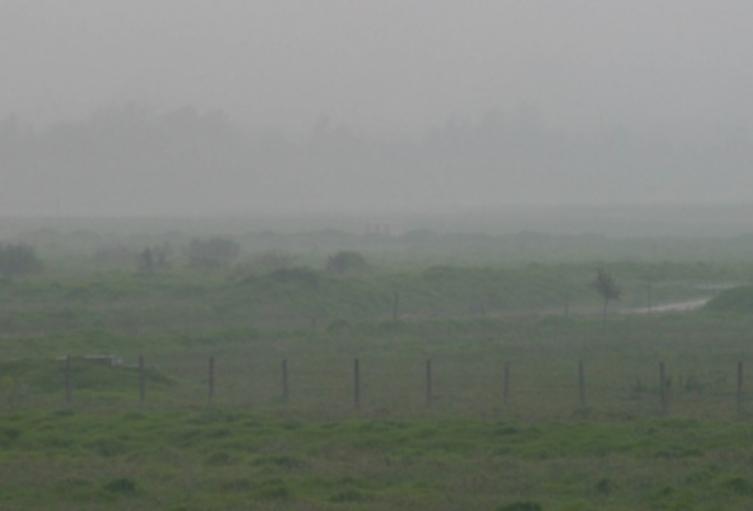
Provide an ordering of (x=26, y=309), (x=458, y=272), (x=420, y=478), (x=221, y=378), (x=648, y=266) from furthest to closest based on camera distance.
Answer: (x=648, y=266) < (x=458, y=272) < (x=26, y=309) < (x=221, y=378) < (x=420, y=478)

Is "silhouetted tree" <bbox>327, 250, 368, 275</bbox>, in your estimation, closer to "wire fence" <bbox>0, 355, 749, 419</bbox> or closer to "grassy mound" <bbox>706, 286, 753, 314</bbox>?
"grassy mound" <bbox>706, 286, 753, 314</bbox>

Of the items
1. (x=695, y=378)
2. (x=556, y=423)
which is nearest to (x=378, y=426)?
(x=556, y=423)

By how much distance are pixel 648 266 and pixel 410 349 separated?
39474 mm

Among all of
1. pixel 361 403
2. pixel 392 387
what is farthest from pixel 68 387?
pixel 392 387

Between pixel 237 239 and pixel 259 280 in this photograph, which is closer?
pixel 259 280

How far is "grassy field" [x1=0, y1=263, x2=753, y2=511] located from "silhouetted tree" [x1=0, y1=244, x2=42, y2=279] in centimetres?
1384

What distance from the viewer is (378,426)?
2116 centimetres

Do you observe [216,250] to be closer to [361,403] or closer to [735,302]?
[735,302]

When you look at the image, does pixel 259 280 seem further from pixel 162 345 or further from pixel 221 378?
pixel 221 378

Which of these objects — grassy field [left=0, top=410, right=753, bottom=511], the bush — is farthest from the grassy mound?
the bush

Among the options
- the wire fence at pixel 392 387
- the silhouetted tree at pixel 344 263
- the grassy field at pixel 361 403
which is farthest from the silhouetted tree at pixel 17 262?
the wire fence at pixel 392 387

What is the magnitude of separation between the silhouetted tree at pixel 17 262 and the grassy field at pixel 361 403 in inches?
545

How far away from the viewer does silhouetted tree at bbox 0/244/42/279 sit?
6950 cm

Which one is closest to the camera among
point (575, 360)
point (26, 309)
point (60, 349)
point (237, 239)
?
point (575, 360)
